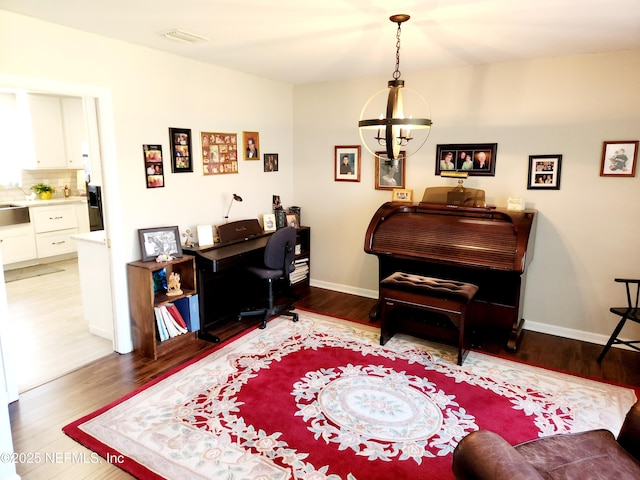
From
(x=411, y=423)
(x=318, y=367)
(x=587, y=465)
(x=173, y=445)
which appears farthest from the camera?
(x=318, y=367)

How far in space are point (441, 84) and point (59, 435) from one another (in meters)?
4.29

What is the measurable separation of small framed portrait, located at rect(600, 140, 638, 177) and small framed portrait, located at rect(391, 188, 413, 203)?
170cm

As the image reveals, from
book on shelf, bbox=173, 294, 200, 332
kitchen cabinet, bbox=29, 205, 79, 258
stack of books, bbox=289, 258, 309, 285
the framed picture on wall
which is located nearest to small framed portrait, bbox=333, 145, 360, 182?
stack of books, bbox=289, 258, 309, 285

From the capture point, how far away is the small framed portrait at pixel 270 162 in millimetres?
4868

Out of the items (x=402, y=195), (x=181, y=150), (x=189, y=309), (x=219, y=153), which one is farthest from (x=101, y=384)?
(x=402, y=195)

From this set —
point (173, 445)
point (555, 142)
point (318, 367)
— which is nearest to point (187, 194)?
point (318, 367)

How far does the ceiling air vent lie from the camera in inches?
117

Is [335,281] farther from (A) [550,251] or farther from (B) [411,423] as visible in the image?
(B) [411,423]

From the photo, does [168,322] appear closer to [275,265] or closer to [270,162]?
[275,265]

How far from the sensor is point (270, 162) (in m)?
4.93

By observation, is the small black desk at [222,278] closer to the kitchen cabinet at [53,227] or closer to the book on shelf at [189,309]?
the book on shelf at [189,309]

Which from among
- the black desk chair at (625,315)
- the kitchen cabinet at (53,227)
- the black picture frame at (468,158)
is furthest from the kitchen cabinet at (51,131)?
the black desk chair at (625,315)

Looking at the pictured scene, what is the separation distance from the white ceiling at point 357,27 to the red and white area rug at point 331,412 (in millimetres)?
2499

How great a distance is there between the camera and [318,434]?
2.47 m
